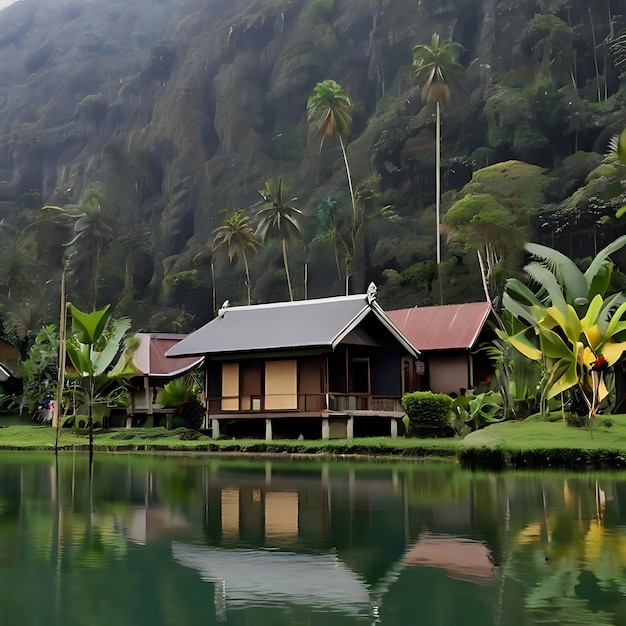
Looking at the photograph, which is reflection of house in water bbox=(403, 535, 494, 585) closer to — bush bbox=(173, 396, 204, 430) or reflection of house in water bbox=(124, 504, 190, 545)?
reflection of house in water bbox=(124, 504, 190, 545)

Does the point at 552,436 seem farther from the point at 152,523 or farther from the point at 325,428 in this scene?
the point at 152,523

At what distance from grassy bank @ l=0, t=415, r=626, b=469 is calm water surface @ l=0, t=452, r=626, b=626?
9.71ft

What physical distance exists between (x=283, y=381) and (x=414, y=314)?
7.11 metres

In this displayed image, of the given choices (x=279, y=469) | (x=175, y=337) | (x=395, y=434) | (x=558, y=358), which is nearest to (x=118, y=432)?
(x=175, y=337)

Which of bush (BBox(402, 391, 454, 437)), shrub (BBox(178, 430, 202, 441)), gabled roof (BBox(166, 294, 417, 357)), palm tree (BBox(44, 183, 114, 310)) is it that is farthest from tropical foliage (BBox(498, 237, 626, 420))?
palm tree (BBox(44, 183, 114, 310))

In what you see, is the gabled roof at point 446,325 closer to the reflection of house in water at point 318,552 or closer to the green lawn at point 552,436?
the green lawn at point 552,436

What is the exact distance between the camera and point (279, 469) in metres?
20.2

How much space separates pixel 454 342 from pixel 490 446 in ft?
48.8

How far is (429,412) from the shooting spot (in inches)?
1137

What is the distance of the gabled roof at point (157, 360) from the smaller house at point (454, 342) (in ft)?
34.7

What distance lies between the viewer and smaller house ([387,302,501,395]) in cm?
3331

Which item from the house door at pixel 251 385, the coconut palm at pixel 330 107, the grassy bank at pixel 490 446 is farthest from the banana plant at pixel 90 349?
the coconut palm at pixel 330 107

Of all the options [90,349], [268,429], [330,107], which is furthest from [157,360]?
[330,107]

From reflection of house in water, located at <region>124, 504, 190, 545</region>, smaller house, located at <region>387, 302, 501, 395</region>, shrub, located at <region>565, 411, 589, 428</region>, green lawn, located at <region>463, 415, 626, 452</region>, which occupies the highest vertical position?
smaller house, located at <region>387, 302, 501, 395</region>
